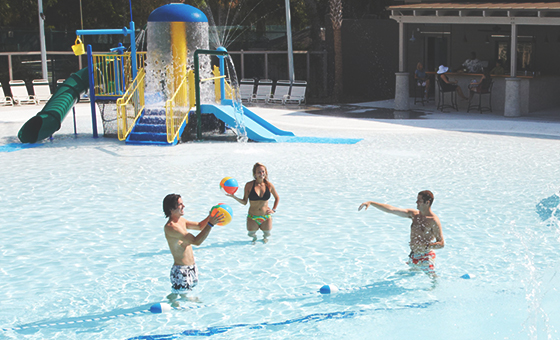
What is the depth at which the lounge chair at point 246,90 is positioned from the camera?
24.8 m

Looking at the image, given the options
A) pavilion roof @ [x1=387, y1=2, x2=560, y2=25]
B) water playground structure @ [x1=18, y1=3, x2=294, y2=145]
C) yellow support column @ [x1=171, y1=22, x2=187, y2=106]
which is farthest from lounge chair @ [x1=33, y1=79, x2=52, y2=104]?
pavilion roof @ [x1=387, y1=2, x2=560, y2=25]

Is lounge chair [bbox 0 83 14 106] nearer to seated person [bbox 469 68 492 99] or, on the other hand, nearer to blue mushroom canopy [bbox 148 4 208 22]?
blue mushroom canopy [bbox 148 4 208 22]

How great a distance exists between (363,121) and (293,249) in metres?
11.2

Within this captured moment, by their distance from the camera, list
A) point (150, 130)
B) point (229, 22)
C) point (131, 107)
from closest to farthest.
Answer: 1. point (150, 130)
2. point (131, 107)
3. point (229, 22)

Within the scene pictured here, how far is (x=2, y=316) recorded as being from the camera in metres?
6.24

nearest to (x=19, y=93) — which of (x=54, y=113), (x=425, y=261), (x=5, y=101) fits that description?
(x=5, y=101)

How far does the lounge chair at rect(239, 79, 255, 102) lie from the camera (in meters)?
24.8

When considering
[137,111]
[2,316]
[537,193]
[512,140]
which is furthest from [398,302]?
[137,111]

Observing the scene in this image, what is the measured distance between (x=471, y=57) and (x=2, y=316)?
20.5 metres

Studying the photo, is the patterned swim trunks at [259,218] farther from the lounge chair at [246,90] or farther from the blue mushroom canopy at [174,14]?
the lounge chair at [246,90]

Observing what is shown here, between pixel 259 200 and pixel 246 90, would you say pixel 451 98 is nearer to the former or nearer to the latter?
pixel 246 90

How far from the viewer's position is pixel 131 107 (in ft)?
55.3

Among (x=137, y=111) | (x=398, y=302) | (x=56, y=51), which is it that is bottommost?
(x=398, y=302)

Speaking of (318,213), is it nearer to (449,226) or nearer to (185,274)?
(449,226)
